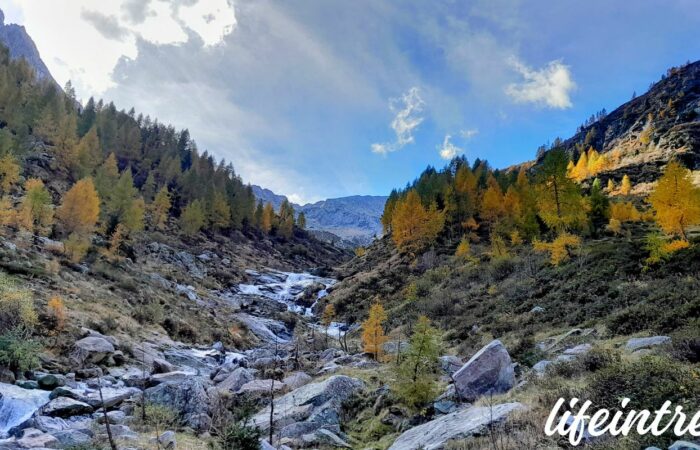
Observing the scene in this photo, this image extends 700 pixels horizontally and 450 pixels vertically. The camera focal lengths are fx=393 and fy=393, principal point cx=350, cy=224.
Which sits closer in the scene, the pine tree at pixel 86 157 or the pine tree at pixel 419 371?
the pine tree at pixel 419 371

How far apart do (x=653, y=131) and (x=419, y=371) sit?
151593mm

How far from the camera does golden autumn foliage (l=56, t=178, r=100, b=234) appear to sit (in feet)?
158

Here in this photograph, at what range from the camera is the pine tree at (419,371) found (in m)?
13.8

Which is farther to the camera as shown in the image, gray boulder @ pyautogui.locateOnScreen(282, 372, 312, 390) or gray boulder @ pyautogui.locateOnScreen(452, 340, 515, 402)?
gray boulder @ pyautogui.locateOnScreen(282, 372, 312, 390)

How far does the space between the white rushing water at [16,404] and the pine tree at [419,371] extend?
1164cm

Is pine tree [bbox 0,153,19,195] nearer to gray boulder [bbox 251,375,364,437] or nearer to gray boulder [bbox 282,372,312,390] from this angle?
gray boulder [bbox 282,372,312,390]

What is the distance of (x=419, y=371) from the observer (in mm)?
14359

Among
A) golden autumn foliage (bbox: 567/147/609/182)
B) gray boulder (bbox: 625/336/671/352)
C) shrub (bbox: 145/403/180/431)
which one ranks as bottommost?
shrub (bbox: 145/403/180/431)

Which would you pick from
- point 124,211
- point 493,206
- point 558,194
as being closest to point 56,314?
point 124,211

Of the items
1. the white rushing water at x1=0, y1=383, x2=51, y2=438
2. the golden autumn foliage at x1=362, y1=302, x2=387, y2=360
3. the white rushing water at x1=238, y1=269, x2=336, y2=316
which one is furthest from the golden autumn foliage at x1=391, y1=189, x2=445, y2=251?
the white rushing water at x1=0, y1=383, x2=51, y2=438

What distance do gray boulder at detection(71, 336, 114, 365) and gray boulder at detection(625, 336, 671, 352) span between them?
2346 centimetres

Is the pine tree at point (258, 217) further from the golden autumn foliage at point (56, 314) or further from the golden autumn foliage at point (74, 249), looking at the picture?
the golden autumn foliage at point (56, 314)

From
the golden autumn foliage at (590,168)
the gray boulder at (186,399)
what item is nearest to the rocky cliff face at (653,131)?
the golden autumn foliage at (590,168)

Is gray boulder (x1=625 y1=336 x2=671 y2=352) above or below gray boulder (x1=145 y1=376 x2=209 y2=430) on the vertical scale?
above
